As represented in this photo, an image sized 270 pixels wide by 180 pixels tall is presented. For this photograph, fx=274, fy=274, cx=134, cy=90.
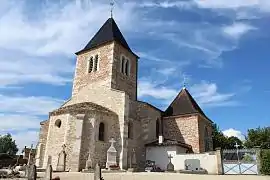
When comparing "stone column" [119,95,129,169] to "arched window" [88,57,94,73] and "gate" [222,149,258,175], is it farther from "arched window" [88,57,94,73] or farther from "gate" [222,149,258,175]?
"gate" [222,149,258,175]

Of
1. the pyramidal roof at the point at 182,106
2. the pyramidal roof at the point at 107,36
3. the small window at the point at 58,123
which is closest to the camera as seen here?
the small window at the point at 58,123

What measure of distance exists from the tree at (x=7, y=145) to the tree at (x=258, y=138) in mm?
45533

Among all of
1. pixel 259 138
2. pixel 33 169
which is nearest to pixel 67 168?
pixel 33 169

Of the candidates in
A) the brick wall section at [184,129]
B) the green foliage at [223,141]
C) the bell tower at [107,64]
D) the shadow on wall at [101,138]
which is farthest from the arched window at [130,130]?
the green foliage at [223,141]

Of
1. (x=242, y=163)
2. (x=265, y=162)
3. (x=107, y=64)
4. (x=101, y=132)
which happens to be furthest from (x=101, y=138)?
(x=265, y=162)

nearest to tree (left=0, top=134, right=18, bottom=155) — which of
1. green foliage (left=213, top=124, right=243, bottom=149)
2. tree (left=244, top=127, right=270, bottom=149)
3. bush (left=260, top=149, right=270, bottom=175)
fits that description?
green foliage (left=213, top=124, right=243, bottom=149)

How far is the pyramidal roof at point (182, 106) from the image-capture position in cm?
2762

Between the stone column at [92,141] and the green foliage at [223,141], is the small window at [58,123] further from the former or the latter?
the green foliage at [223,141]

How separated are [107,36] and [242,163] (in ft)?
56.2

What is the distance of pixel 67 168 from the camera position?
18.9 metres

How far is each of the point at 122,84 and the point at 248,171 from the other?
13.2 metres

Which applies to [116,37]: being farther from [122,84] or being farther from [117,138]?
[117,138]

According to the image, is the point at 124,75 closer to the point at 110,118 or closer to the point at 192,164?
the point at 110,118

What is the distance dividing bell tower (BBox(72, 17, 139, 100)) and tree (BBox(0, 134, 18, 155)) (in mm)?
37993
